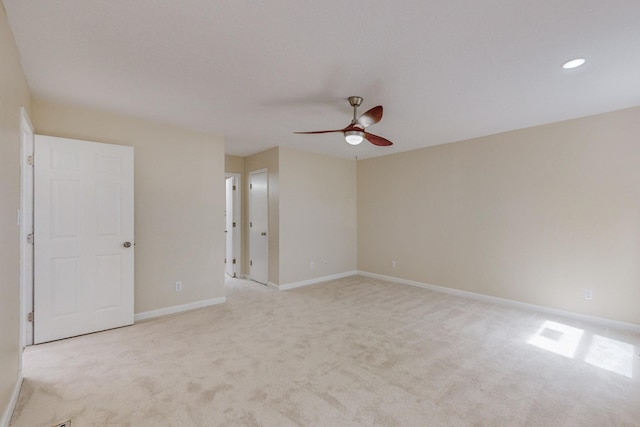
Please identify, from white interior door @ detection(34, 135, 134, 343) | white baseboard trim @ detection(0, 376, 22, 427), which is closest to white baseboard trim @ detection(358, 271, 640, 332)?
white interior door @ detection(34, 135, 134, 343)

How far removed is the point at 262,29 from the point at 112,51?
1.18 m

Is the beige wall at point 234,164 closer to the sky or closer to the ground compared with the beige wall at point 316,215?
closer to the sky

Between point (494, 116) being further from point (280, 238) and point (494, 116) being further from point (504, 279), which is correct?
point (280, 238)

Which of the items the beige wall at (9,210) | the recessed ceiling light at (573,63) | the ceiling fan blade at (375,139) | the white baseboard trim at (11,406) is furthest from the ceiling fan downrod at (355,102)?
the white baseboard trim at (11,406)

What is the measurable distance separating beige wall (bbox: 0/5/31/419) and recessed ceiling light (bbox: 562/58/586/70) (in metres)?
3.85

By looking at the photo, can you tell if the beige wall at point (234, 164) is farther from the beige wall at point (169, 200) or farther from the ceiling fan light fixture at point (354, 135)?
the ceiling fan light fixture at point (354, 135)

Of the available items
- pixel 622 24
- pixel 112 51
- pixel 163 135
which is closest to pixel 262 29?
pixel 112 51

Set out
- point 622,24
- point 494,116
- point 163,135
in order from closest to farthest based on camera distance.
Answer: point 622,24 → point 494,116 → point 163,135

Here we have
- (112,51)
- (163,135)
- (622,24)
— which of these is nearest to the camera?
(622,24)

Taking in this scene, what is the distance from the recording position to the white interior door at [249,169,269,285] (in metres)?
5.17

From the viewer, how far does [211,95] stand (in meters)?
2.83

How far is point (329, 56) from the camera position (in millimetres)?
2137

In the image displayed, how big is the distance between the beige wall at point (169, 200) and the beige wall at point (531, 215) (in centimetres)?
327

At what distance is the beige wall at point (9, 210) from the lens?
1.70m
